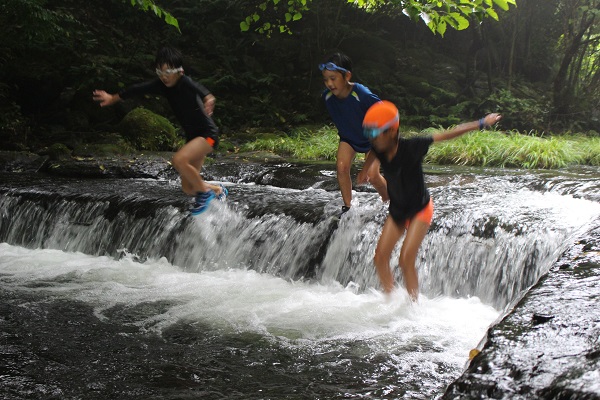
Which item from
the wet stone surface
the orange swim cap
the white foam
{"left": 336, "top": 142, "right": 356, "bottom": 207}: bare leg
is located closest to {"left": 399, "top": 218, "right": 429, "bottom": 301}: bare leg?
the white foam

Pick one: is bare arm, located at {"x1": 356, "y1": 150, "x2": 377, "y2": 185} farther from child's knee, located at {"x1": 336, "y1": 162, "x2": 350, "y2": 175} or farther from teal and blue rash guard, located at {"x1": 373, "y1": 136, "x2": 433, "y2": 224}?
teal and blue rash guard, located at {"x1": 373, "y1": 136, "x2": 433, "y2": 224}

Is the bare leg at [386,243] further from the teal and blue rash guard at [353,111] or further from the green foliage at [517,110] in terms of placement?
the green foliage at [517,110]

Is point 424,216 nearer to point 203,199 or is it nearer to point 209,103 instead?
point 209,103

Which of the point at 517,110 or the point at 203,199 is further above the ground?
the point at 517,110

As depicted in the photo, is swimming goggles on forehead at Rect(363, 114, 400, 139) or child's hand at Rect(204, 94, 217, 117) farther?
child's hand at Rect(204, 94, 217, 117)

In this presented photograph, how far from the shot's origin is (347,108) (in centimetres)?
550

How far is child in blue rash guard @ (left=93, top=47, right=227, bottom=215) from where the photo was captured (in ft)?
18.7

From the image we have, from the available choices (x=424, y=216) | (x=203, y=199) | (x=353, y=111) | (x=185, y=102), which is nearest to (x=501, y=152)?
(x=353, y=111)

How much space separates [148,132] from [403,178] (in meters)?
10.4

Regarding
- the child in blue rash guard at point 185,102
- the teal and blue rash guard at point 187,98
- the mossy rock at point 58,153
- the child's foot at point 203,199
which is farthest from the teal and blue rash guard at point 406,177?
the mossy rock at point 58,153

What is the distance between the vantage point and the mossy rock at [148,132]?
44.3 ft

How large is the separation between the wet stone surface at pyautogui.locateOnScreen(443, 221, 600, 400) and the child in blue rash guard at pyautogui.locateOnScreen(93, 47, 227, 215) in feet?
12.5

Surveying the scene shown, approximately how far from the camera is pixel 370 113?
4.02 metres

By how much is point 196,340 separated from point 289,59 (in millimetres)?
16337
